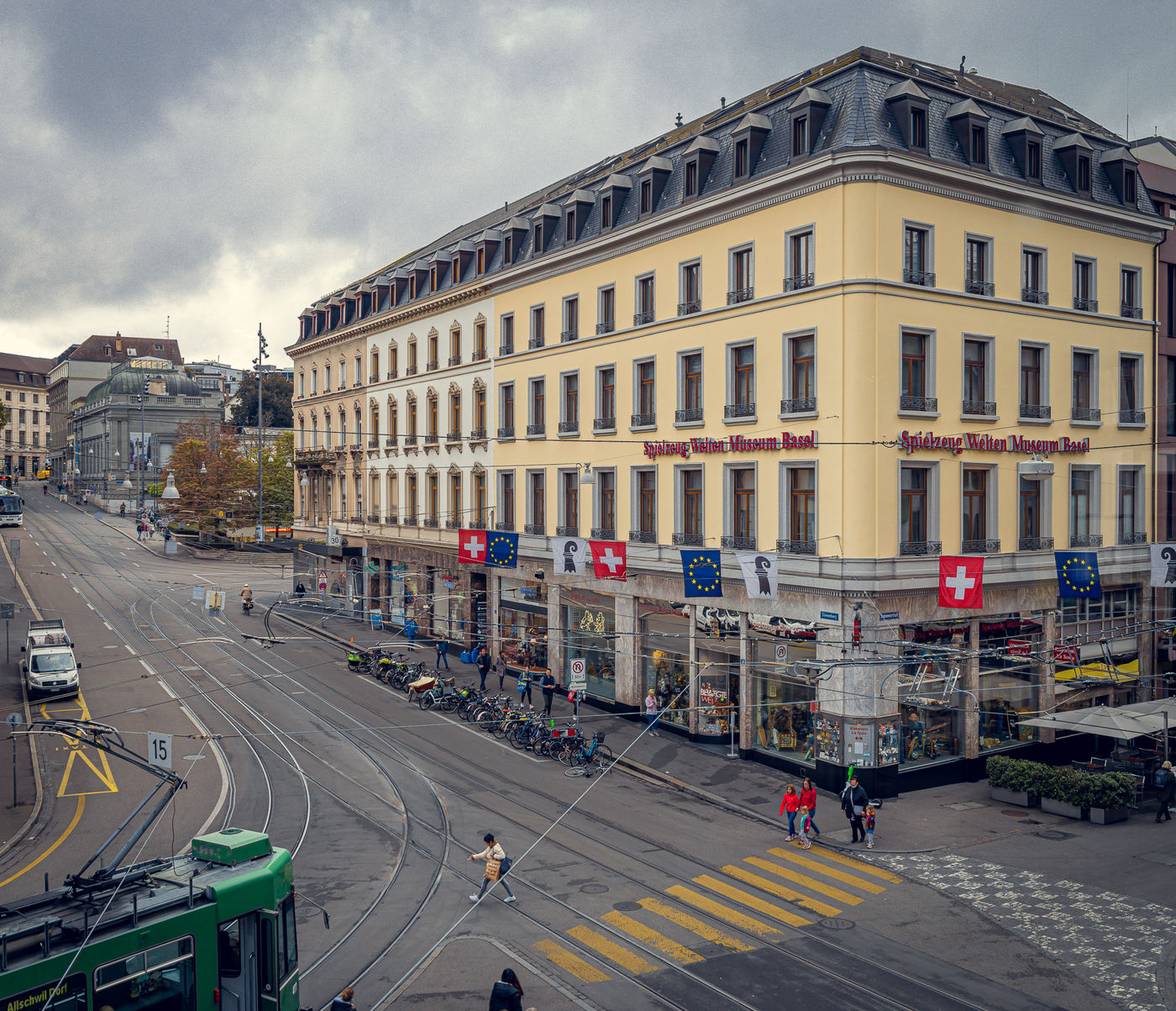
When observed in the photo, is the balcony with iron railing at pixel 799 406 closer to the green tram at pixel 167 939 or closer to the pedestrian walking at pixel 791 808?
the pedestrian walking at pixel 791 808

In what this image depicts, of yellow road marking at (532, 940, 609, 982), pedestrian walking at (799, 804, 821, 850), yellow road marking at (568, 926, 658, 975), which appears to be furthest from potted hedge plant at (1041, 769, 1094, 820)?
yellow road marking at (532, 940, 609, 982)

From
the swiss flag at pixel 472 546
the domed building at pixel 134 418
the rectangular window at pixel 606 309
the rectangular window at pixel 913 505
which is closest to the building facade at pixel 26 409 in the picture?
the domed building at pixel 134 418

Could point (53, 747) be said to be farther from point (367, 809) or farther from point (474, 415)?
point (474, 415)

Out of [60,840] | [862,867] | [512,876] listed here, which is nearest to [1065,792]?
[862,867]

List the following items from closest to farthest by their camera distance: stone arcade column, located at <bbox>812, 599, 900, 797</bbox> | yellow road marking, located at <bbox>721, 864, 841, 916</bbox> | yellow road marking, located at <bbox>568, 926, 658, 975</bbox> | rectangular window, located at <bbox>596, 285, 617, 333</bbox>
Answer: yellow road marking, located at <bbox>568, 926, 658, 975</bbox>
yellow road marking, located at <bbox>721, 864, 841, 916</bbox>
stone arcade column, located at <bbox>812, 599, 900, 797</bbox>
rectangular window, located at <bbox>596, 285, 617, 333</bbox>

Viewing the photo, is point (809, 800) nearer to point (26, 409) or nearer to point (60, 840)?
point (60, 840)

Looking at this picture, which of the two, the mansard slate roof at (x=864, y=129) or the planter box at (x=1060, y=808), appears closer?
the planter box at (x=1060, y=808)

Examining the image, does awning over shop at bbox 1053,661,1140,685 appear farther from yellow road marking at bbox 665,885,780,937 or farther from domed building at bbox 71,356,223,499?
domed building at bbox 71,356,223,499

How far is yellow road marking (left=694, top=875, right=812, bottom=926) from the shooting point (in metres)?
18.3

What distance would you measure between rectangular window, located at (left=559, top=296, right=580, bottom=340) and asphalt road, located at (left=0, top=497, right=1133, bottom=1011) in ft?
48.3

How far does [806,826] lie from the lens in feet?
74.3

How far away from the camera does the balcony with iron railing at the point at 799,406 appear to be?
91.2 feet

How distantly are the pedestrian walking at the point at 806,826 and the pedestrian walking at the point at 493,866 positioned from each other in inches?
284

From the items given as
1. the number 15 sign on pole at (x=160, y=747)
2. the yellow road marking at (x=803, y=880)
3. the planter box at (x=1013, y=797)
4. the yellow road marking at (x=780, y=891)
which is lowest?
the planter box at (x=1013, y=797)
